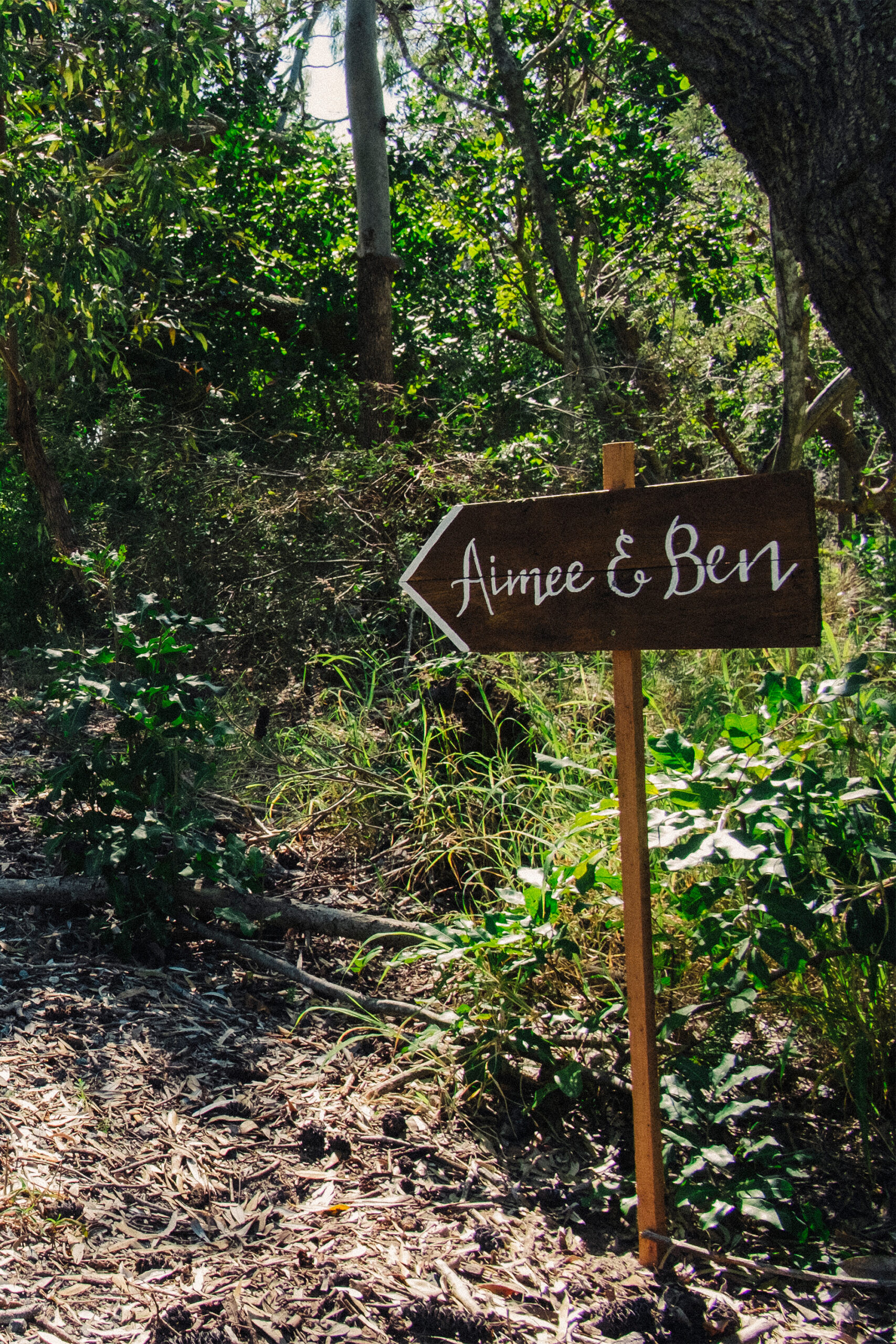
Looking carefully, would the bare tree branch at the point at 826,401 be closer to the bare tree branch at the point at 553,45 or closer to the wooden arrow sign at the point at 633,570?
the bare tree branch at the point at 553,45

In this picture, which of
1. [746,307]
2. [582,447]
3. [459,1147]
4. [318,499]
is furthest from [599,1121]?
[746,307]

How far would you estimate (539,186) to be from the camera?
24.4ft

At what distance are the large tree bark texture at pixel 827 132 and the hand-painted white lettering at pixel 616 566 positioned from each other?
30.7 inches

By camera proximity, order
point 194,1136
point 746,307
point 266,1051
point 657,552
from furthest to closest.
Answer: point 746,307 → point 266,1051 → point 194,1136 → point 657,552

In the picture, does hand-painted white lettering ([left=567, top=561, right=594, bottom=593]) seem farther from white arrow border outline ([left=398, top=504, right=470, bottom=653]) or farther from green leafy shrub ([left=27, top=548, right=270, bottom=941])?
green leafy shrub ([left=27, top=548, right=270, bottom=941])

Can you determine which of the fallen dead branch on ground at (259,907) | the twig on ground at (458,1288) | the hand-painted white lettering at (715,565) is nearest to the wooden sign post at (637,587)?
the hand-painted white lettering at (715,565)

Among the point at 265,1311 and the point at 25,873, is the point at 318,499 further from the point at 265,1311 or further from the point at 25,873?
the point at 265,1311

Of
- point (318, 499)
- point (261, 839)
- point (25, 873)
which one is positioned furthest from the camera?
point (318, 499)

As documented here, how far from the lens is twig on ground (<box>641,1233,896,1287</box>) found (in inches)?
77.5

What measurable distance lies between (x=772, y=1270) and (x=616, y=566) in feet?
4.73

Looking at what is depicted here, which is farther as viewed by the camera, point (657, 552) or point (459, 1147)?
point (459, 1147)

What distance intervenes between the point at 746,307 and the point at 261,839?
9.10 m

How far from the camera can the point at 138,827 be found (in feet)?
10.1

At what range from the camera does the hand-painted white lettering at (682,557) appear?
6.40ft
